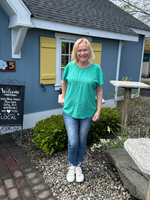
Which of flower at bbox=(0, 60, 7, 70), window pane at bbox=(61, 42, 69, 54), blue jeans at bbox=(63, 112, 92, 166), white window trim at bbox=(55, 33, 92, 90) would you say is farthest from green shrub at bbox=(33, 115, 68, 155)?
window pane at bbox=(61, 42, 69, 54)

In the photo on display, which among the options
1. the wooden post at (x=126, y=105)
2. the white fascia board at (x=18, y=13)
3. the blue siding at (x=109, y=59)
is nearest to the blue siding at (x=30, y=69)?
the white fascia board at (x=18, y=13)

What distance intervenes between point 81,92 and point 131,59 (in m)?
6.35

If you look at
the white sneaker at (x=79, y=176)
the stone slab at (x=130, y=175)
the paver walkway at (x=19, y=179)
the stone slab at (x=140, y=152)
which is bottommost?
the paver walkway at (x=19, y=179)

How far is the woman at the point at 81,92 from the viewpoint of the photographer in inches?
91.1

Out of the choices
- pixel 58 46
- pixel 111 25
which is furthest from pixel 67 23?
pixel 111 25

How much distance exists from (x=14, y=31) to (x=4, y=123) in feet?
6.46

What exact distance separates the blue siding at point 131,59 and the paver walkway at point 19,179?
5660 mm

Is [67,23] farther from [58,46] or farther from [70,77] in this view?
[70,77]

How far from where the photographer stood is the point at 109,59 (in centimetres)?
632

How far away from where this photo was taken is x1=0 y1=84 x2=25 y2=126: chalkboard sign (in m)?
3.79

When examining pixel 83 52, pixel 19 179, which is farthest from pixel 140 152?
pixel 19 179

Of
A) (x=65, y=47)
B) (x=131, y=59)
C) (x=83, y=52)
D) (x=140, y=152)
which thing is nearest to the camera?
(x=140, y=152)

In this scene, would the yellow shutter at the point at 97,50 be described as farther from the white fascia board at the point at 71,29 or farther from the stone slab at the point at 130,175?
the stone slab at the point at 130,175

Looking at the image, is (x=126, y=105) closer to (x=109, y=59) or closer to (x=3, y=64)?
(x=3, y=64)
